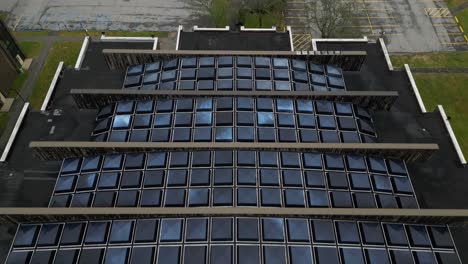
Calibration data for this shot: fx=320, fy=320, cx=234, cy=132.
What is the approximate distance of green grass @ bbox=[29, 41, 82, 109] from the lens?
5928 centimetres

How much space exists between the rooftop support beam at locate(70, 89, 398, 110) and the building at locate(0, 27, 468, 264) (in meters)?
0.18

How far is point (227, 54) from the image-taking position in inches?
1617

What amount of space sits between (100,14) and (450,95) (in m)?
74.9

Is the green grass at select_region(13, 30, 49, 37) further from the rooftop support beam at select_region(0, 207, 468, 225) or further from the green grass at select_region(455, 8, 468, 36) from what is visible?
the green grass at select_region(455, 8, 468, 36)

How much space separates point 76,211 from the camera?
28031 mm

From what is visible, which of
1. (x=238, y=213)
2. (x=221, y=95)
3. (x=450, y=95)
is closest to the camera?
(x=238, y=213)

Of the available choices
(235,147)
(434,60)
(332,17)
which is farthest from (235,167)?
(434,60)

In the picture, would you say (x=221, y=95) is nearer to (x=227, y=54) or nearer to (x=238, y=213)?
(x=227, y=54)

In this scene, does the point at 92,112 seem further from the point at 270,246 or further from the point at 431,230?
the point at 431,230

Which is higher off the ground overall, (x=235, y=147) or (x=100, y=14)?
(x=100, y=14)

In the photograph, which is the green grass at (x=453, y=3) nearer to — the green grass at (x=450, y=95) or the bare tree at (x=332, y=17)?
the green grass at (x=450, y=95)

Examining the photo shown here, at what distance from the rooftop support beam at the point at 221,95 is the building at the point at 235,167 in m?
0.18

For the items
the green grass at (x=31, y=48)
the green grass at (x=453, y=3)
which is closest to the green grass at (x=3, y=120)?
the green grass at (x=31, y=48)

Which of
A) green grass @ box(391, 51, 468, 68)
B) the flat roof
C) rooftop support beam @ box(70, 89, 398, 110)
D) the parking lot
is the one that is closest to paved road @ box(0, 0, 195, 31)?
the flat roof
